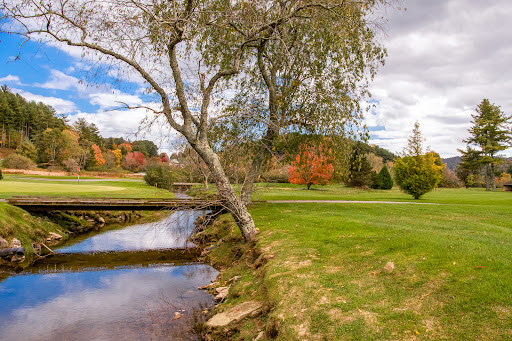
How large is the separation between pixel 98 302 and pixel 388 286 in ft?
24.6

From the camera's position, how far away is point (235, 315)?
651cm

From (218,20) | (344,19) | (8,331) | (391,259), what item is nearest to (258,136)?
(218,20)

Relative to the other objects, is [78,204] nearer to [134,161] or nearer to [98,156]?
[98,156]

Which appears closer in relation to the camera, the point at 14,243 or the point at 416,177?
the point at 14,243

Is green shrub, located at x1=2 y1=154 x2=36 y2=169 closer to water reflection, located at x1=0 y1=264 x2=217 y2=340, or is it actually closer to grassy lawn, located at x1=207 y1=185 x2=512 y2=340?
water reflection, located at x1=0 y1=264 x2=217 y2=340

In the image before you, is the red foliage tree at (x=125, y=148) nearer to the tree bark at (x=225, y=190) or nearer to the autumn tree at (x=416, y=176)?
the autumn tree at (x=416, y=176)

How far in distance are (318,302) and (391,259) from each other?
2169 millimetres

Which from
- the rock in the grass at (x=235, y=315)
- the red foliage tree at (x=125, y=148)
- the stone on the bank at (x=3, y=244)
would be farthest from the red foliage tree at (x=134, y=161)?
the rock in the grass at (x=235, y=315)

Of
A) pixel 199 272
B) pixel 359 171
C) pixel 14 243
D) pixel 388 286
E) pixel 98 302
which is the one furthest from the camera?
pixel 359 171

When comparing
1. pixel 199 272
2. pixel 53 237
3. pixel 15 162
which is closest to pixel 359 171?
pixel 199 272


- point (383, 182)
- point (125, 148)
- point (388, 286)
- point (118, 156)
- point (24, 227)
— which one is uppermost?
point (125, 148)

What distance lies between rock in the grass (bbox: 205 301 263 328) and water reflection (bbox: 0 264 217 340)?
1.29 m

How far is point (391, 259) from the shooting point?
22.3 feet

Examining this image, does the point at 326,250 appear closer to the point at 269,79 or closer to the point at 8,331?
the point at 8,331
